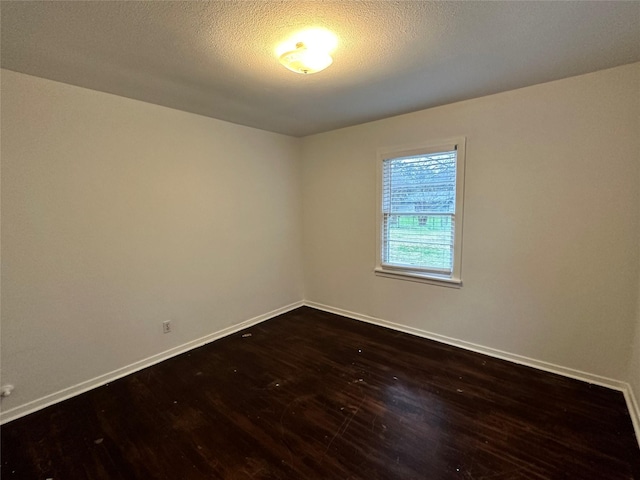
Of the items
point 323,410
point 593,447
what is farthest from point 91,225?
point 593,447

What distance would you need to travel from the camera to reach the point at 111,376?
2.55 metres

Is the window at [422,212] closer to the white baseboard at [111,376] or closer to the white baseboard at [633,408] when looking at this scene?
the white baseboard at [633,408]

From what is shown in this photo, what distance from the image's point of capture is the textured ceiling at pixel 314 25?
146cm

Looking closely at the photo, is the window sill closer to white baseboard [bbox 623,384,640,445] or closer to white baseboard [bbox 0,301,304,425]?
white baseboard [bbox 623,384,640,445]

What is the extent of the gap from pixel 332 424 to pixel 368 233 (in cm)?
218

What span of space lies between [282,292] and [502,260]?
8.74 feet

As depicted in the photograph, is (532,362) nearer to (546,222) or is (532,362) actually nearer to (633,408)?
(633,408)

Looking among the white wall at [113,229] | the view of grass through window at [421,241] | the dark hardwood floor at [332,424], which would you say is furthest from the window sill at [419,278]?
the white wall at [113,229]

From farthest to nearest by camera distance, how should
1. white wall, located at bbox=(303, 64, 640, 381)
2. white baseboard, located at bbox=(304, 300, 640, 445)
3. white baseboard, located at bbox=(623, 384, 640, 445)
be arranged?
white wall, located at bbox=(303, 64, 640, 381)
white baseboard, located at bbox=(304, 300, 640, 445)
white baseboard, located at bbox=(623, 384, 640, 445)

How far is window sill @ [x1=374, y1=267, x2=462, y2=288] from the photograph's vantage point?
303 centimetres

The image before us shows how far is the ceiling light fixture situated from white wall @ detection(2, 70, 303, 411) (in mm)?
1641

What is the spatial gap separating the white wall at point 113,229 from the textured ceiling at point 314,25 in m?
0.32

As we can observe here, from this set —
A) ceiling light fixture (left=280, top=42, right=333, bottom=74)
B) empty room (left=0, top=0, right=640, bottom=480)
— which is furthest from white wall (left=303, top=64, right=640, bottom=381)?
ceiling light fixture (left=280, top=42, right=333, bottom=74)

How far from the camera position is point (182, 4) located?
1400 millimetres
